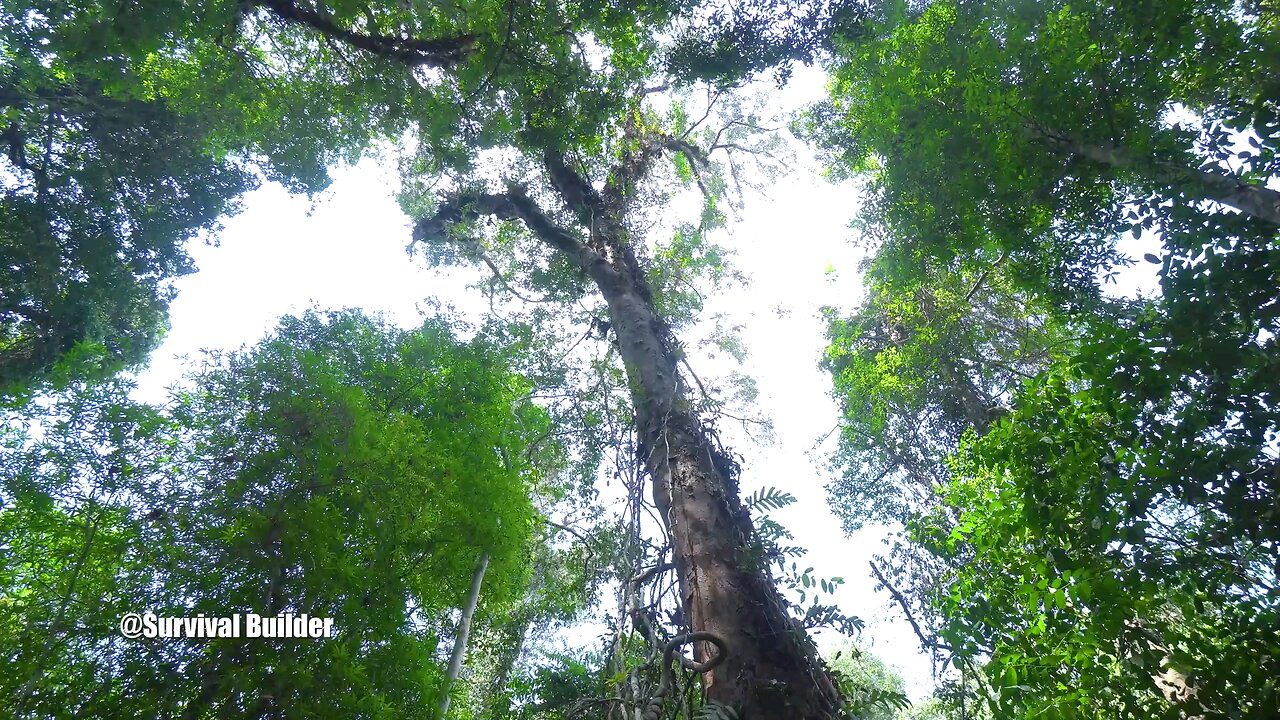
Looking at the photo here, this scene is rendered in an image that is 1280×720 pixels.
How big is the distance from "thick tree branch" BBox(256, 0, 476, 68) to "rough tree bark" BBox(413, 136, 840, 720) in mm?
1331

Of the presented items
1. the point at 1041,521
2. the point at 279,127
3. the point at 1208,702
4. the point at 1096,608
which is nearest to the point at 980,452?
the point at 1041,521

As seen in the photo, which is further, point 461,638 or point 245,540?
point 461,638

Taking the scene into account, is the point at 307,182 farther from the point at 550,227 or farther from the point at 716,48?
the point at 716,48

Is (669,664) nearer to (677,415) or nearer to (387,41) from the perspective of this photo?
(677,415)

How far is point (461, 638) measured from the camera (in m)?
4.10

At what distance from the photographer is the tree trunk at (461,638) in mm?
3659

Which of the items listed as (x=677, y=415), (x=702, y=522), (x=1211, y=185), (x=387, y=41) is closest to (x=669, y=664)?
(x=702, y=522)

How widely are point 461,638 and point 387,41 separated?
17.4ft

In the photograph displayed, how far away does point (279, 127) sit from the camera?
20.9 ft

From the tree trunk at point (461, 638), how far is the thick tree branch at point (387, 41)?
Answer: 14.9 ft

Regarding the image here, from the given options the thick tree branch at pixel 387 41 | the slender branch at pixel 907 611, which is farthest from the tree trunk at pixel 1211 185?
the thick tree branch at pixel 387 41

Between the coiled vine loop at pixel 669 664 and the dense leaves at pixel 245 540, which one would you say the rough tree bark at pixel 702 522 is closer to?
the coiled vine loop at pixel 669 664

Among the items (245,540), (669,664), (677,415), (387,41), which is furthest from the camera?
(387,41)

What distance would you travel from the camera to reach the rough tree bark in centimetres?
245
